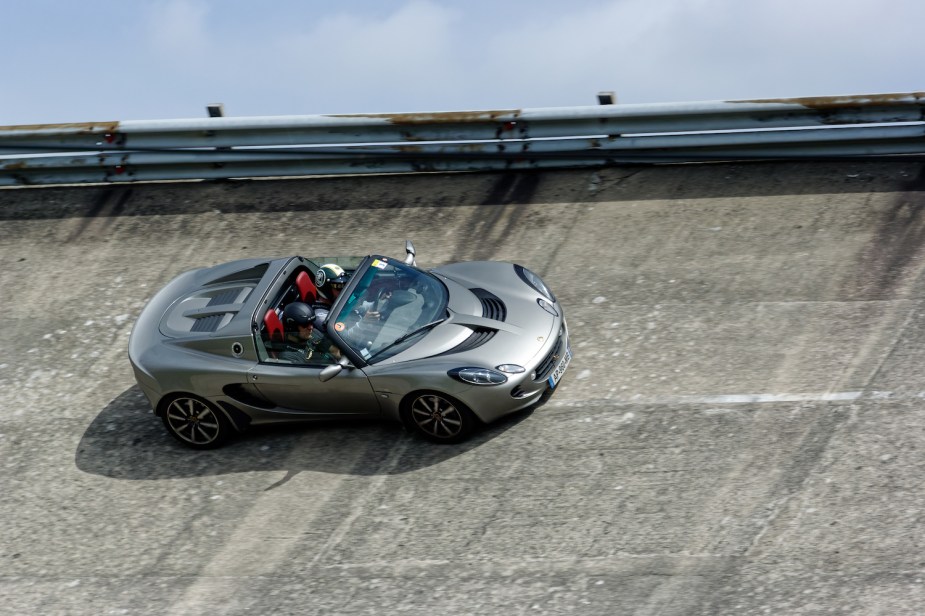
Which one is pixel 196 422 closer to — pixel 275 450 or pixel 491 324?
pixel 275 450

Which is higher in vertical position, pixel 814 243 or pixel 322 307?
pixel 322 307

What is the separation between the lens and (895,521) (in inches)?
274

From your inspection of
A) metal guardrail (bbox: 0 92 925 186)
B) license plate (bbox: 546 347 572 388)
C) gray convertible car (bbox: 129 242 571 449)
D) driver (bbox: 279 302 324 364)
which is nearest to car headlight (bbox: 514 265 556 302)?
gray convertible car (bbox: 129 242 571 449)

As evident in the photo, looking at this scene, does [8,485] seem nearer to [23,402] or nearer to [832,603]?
[23,402]

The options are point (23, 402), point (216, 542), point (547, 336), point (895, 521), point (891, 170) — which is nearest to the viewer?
point (895, 521)

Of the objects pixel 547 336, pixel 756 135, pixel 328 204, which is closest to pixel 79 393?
pixel 328 204

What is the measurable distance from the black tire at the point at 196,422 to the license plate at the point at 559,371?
2583 millimetres

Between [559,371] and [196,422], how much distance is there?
2.93 m

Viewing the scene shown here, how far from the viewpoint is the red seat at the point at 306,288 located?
9.08 meters

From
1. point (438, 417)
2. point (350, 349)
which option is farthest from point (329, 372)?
point (438, 417)

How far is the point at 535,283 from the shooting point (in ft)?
30.5

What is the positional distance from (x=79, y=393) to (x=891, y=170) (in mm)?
8096

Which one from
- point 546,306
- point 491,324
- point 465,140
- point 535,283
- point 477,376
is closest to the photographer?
point 477,376

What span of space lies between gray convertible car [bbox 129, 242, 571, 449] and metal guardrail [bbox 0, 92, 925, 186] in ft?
9.90
